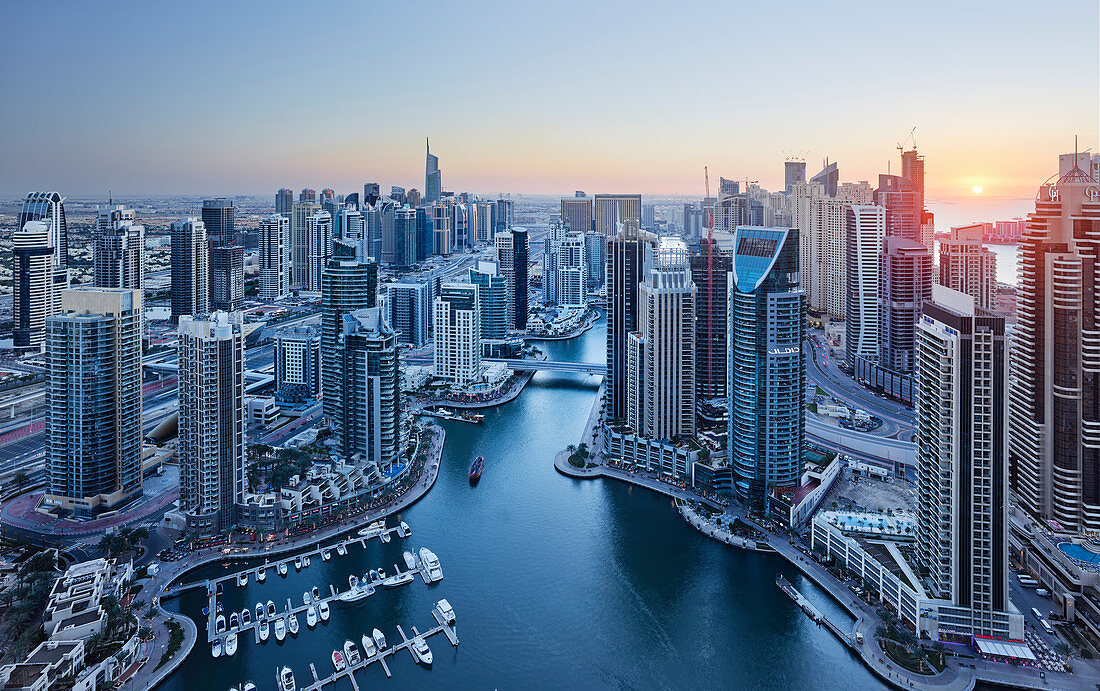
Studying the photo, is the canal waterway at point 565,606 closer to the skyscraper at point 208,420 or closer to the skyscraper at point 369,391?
the skyscraper at point 208,420

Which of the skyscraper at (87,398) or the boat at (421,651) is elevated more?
the skyscraper at (87,398)

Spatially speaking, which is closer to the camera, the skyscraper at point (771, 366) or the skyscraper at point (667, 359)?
the skyscraper at point (771, 366)

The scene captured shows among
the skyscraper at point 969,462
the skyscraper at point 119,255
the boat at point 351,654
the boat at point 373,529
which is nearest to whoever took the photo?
the skyscraper at point 969,462

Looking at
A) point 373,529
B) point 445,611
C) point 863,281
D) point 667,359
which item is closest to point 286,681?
point 445,611

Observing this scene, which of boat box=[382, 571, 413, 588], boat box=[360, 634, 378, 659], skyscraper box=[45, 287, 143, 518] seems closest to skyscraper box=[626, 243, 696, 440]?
boat box=[382, 571, 413, 588]

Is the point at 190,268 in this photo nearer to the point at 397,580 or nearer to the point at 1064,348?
the point at 397,580

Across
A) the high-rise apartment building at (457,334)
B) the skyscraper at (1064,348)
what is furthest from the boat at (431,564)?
the high-rise apartment building at (457,334)

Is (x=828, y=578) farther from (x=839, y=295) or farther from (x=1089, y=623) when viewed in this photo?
(x=839, y=295)
